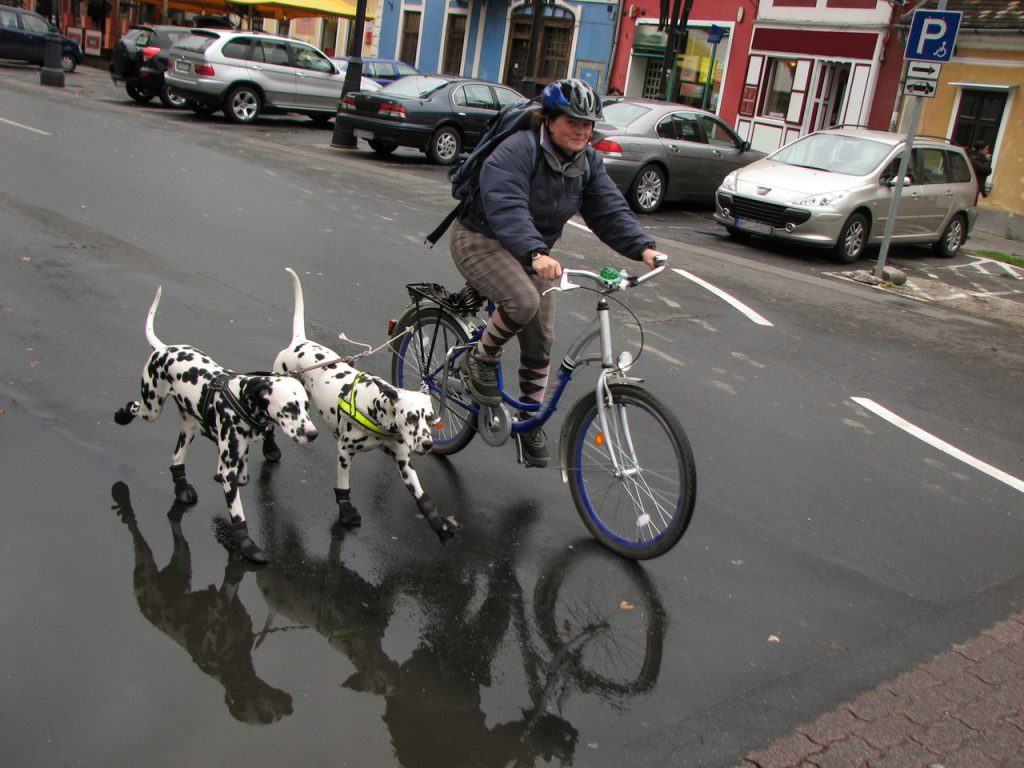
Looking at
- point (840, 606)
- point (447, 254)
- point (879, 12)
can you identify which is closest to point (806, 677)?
point (840, 606)

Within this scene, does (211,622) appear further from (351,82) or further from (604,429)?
(351,82)

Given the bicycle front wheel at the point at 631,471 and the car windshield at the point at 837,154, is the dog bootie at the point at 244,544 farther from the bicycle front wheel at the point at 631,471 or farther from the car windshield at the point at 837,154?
the car windshield at the point at 837,154

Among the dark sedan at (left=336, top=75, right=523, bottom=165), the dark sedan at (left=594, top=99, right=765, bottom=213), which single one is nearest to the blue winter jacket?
the dark sedan at (left=594, top=99, right=765, bottom=213)

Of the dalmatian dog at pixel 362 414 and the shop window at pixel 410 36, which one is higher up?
the shop window at pixel 410 36

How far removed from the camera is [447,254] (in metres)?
10.7

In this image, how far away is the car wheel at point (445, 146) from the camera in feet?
64.3

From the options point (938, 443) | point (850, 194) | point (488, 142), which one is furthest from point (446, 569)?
point (850, 194)

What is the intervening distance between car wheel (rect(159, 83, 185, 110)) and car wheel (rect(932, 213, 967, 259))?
1588cm

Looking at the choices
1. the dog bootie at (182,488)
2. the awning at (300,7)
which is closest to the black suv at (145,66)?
the awning at (300,7)

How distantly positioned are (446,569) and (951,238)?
14.0 meters

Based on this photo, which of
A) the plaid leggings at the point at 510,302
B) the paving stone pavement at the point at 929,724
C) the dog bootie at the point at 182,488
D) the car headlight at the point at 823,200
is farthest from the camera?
the car headlight at the point at 823,200

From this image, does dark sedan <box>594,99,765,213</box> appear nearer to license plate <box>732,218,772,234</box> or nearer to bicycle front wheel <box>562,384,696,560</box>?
license plate <box>732,218,772,234</box>

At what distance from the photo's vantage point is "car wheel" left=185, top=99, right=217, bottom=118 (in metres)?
22.5

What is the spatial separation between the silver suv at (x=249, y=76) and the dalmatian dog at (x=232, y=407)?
749 inches
